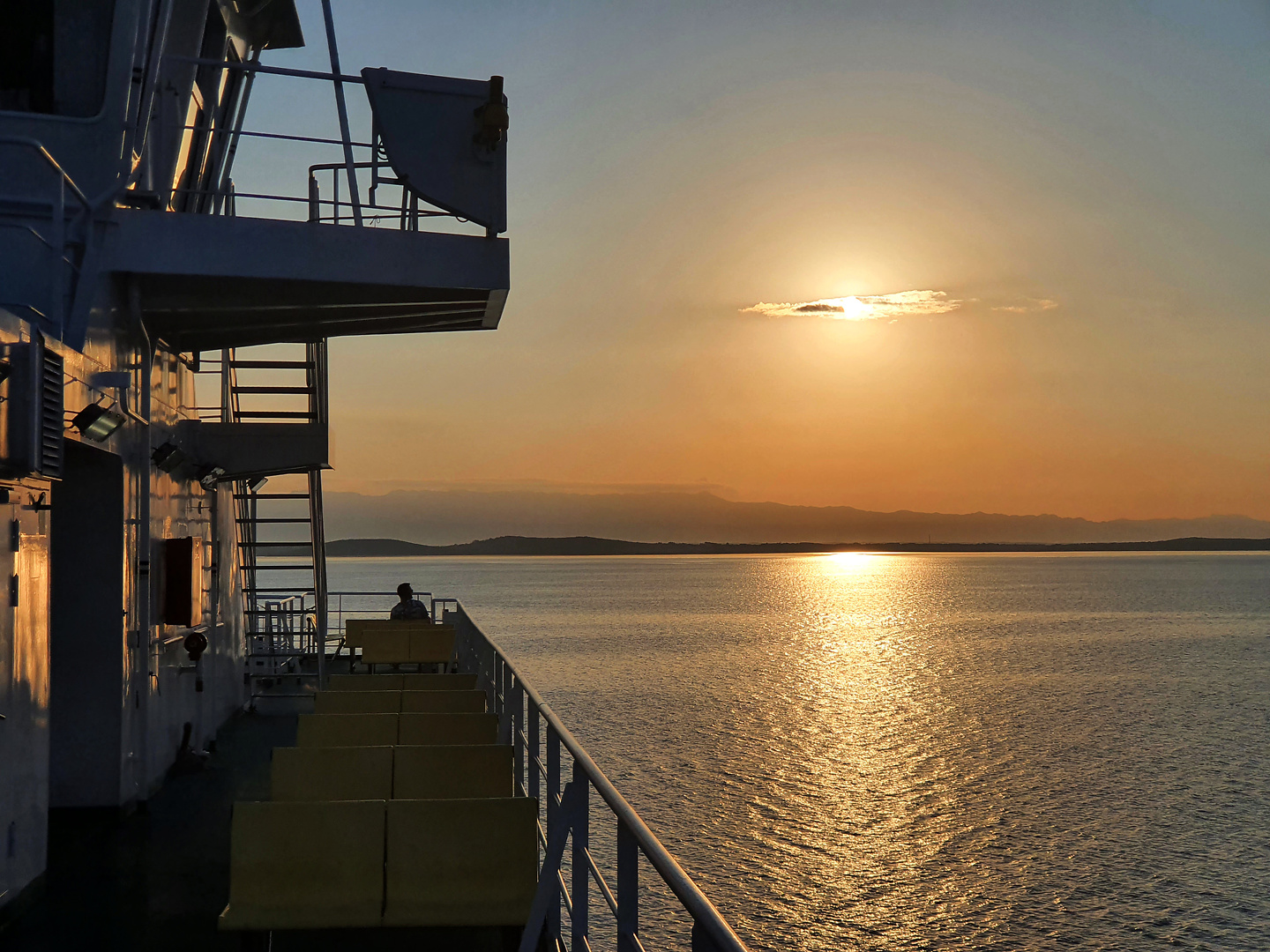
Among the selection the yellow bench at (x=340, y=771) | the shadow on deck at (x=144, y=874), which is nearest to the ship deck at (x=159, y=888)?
the shadow on deck at (x=144, y=874)

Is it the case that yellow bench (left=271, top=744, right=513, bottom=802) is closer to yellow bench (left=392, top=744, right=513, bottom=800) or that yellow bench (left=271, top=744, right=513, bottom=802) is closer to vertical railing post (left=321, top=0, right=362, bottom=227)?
yellow bench (left=392, top=744, right=513, bottom=800)

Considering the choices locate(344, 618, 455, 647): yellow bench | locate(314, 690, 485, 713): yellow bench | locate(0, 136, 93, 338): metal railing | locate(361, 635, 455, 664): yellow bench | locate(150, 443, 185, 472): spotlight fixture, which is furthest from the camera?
locate(344, 618, 455, 647): yellow bench

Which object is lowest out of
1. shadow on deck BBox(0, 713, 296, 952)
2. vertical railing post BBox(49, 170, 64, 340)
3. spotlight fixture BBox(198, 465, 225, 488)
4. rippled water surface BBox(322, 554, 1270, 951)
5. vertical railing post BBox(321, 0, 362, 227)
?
rippled water surface BBox(322, 554, 1270, 951)

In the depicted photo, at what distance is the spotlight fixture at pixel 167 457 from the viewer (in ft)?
28.1

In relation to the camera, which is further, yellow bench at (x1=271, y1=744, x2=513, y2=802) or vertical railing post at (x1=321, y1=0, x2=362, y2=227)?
vertical railing post at (x1=321, y1=0, x2=362, y2=227)

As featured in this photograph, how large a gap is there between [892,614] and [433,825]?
10160 cm

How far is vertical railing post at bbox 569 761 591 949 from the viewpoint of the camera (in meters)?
4.13

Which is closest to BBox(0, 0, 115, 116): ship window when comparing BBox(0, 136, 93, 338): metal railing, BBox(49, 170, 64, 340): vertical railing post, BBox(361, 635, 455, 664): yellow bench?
BBox(0, 136, 93, 338): metal railing

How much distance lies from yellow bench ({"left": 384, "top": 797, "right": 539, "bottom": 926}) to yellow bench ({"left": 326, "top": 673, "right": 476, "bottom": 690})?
3702 millimetres

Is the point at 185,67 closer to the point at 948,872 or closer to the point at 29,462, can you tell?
the point at 29,462

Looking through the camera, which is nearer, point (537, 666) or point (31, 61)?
point (31, 61)

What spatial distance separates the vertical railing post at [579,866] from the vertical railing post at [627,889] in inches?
25.1

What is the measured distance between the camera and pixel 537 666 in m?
51.9

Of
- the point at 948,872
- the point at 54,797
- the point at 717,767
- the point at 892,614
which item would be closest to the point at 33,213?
the point at 54,797
